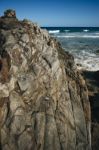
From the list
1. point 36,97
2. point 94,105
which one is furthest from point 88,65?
point 36,97

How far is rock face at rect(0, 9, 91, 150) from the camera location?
5.81 metres

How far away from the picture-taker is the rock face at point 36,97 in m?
5.81

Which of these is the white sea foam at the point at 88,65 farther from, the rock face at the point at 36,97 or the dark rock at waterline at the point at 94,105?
the rock face at the point at 36,97

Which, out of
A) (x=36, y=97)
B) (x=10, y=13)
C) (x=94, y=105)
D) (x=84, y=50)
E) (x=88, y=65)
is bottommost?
(x=84, y=50)

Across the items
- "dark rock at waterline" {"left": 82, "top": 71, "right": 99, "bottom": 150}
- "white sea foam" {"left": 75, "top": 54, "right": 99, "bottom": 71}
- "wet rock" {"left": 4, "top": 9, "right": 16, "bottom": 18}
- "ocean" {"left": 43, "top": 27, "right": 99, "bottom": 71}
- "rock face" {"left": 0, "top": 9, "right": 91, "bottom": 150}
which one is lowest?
"ocean" {"left": 43, "top": 27, "right": 99, "bottom": 71}

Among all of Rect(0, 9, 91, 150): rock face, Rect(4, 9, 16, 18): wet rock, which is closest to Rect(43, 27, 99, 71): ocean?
Rect(4, 9, 16, 18): wet rock

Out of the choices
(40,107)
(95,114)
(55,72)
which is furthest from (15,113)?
(95,114)

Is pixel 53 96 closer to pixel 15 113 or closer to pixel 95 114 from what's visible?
pixel 15 113

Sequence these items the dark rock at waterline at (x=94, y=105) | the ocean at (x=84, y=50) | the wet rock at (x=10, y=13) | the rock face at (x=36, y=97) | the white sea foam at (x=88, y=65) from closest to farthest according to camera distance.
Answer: the rock face at (x=36, y=97) < the dark rock at waterline at (x=94, y=105) < the wet rock at (x=10, y=13) < the white sea foam at (x=88, y=65) < the ocean at (x=84, y=50)

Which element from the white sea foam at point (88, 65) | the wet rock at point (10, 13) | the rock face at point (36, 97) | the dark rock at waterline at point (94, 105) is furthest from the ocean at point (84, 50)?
the rock face at point (36, 97)

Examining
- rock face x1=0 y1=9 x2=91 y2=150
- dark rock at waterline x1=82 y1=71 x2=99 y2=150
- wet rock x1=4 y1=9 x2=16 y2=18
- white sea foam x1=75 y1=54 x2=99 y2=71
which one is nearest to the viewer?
rock face x1=0 y1=9 x2=91 y2=150

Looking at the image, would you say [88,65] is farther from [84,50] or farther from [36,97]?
[36,97]

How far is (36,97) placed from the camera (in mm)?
6203

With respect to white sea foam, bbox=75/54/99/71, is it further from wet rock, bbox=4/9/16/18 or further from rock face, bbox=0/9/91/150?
rock face, bbox=0/9/91/150
